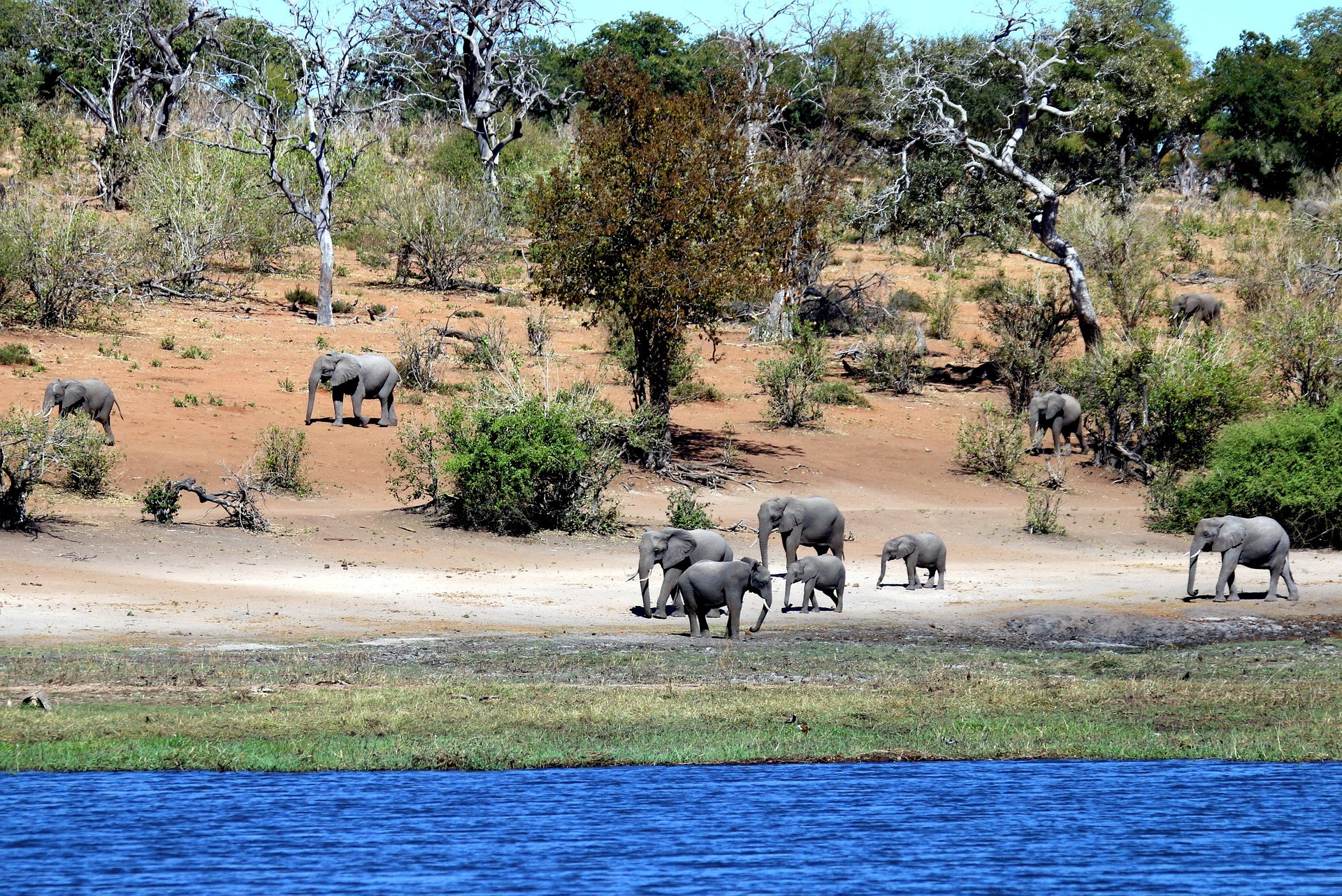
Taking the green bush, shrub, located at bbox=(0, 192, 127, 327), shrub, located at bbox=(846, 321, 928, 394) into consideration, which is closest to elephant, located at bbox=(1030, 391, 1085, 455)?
shrub, located at bbox=(846, 321, 928, 394)

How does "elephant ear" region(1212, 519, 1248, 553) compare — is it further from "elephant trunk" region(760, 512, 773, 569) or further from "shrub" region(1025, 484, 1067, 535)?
"shrub" region(1025, 484, 1067, 535)

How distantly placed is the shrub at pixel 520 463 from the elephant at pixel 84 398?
17.4 ft

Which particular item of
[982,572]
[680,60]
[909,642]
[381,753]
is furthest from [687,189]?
[680,60]

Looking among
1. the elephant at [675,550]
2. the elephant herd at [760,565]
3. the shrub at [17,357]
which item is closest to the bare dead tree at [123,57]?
the shrub at [17,357]

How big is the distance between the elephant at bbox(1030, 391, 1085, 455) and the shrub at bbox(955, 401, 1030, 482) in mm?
443

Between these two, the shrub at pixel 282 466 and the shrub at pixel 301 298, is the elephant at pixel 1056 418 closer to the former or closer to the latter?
the shrub at pixel 282 466

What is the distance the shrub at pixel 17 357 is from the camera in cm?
3075

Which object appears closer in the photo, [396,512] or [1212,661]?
[1212,661]

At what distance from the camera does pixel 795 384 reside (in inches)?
1336

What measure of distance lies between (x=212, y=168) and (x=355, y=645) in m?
31.1

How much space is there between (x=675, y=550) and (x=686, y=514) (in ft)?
21.1

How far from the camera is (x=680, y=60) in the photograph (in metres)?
70.2

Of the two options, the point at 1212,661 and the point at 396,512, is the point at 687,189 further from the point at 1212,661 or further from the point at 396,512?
the point at 1212,661

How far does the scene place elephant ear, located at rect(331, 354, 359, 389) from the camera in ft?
97.6
